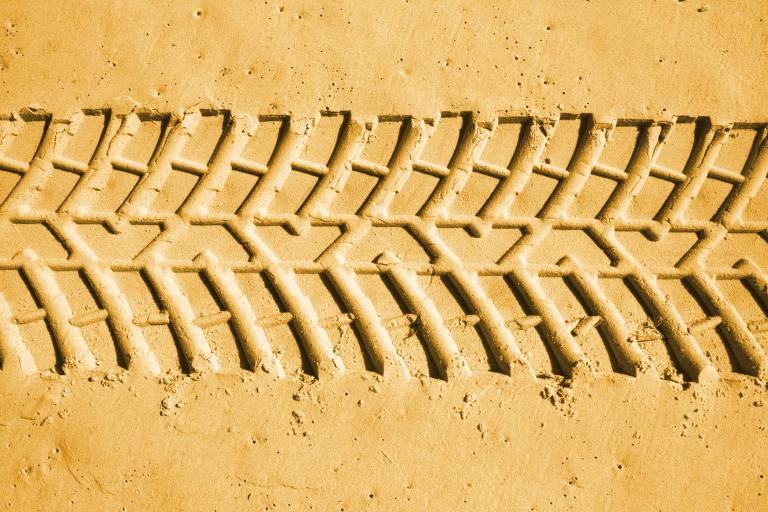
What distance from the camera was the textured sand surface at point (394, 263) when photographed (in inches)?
50.8

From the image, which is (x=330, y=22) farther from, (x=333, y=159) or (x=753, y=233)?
(x=753, y=233)

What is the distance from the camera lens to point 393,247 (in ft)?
4.42

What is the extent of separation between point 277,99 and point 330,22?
282 mm

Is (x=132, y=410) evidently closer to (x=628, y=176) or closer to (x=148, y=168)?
(x=148, y=168)

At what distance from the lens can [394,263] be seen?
4.36 feet

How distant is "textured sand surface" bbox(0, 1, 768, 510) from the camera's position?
1290mm

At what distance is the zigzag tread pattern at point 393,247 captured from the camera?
1.31 metres

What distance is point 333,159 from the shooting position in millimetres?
1370

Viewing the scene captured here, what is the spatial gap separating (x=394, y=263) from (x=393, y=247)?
0.16 feet

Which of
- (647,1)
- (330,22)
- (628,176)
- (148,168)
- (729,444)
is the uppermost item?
(647,1)

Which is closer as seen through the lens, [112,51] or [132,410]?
[132,410]

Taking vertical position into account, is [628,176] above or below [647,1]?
below

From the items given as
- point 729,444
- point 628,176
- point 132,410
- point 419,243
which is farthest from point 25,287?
point 729,444

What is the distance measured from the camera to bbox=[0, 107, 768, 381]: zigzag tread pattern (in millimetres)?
1310
